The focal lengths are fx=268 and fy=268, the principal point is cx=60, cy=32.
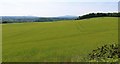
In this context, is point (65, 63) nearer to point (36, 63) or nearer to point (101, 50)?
point (36, 63)

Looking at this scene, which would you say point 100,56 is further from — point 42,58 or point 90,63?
point 42,58

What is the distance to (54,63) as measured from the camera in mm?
16297

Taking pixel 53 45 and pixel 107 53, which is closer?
pixel 107 53

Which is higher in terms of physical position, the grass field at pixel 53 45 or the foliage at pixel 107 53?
the foliage at pixel 107 53

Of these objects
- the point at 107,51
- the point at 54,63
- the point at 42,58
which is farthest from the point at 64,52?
the point at 54,63

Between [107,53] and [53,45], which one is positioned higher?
[107,53]

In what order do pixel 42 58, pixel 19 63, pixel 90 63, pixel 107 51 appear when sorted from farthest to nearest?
pixel 42 58
pixel 107 51
pixel 19 63
pixel 90 63

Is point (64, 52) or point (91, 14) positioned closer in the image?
point (64, 52)

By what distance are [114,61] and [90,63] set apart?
1.39 m

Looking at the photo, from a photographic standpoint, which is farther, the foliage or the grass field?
the grass field

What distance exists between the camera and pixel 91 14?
109 metres

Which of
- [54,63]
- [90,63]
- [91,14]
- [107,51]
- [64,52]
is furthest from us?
[91,14]

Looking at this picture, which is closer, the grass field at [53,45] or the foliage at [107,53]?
the foliage at [107,53]

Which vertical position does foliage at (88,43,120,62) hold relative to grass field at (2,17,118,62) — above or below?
above
